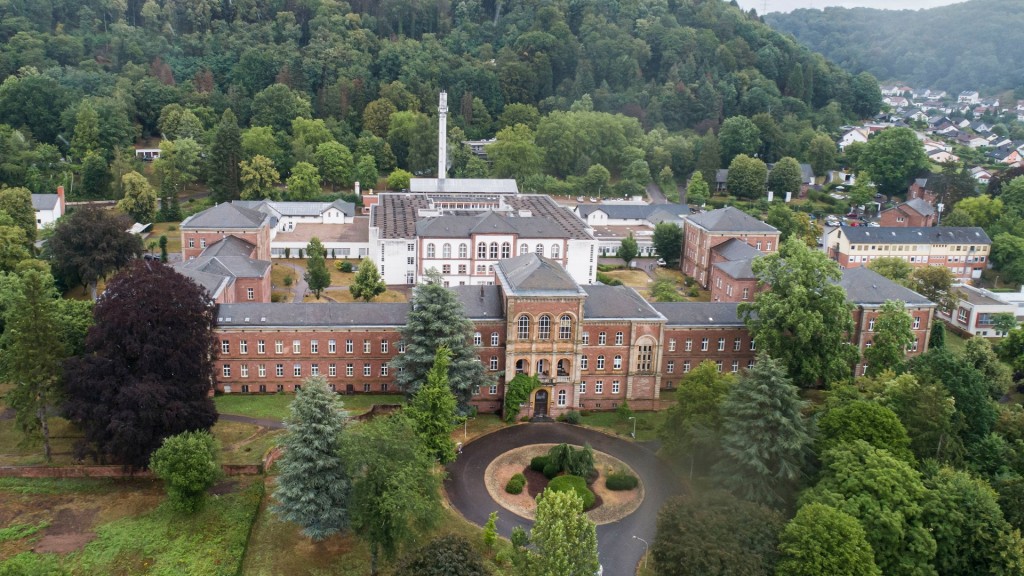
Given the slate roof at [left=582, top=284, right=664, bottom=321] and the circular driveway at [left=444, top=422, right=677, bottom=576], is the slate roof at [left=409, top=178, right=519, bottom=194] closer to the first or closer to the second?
the slate roof at [left=582, top=284, right=664, bottom=321]

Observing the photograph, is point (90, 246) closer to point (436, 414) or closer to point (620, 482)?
point (436, 414)

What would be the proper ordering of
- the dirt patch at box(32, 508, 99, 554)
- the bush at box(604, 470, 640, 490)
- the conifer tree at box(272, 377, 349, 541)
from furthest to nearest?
the bush at box(604, 470, 640, 490) < the dirt patch at box(32, 508, 99, 554) < the conifer tree at box(272, 377, 349, 541)

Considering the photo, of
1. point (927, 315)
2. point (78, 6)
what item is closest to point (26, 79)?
point (78, 6)

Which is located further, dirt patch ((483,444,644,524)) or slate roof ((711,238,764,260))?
slate roof ((711,238,764,260))

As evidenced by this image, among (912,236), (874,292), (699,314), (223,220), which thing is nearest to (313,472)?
(699,314)

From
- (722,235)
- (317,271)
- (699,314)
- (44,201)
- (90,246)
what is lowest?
(699,314)

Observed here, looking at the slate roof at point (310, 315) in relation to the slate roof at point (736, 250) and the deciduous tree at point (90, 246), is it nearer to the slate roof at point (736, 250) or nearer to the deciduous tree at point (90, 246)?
the deciduous tree at point (90, 246)

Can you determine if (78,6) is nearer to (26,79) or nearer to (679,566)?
(26,79)

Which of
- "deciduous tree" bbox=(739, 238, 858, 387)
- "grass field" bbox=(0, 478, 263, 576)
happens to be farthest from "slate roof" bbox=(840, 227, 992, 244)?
"grass field" bbox=(0, 478, 263, 576)
